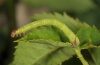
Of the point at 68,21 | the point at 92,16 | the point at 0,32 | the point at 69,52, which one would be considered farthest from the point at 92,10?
the point at 69,52

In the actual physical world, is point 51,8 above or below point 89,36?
above

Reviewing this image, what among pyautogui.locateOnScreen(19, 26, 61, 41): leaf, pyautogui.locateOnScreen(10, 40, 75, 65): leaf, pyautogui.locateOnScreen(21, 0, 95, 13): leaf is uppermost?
pyautogui.locateOnScreen(21, 0, 95, 13): leaf

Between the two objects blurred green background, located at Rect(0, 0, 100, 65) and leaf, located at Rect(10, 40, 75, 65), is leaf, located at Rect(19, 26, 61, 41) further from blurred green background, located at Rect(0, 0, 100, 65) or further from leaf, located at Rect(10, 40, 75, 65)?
blurred green background, located at Rect(0, 0, 100, 65)

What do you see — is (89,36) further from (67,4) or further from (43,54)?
(67,4)

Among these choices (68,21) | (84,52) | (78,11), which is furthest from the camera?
(78,11)

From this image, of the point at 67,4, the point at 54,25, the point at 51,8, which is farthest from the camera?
the point at 51,8

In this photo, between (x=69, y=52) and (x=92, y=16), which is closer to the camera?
(x=69, y=52)

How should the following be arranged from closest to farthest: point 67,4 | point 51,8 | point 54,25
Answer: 1. point 54,25
2. point 67,4
3. point 51,8

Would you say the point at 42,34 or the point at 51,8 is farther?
the point at 51,8

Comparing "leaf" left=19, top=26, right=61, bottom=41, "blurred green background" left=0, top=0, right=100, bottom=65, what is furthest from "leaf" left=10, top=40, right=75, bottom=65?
"blurred green background" left=0, top=0, right=100, bottom=65

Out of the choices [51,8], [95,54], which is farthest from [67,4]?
[95,54]

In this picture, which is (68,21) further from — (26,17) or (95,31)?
(26,17)
